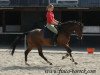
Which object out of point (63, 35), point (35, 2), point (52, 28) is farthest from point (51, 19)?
point (35, 2)

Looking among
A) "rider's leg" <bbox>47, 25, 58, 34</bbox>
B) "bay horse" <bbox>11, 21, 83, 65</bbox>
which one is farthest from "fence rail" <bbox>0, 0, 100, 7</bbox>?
"rider's leg" <bbox>47, 25, 58, 34</bbox>

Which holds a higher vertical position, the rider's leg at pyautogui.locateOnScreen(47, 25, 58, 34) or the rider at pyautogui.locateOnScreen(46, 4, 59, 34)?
the rider at pyautogui.locateOnScreen(46, 4, 59, 34)

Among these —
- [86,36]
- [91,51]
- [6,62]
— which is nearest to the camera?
[6,62]

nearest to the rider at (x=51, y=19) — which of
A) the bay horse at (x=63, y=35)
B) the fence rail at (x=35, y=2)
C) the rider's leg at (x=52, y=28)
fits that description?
the rider's leg at (x=52, y=28)

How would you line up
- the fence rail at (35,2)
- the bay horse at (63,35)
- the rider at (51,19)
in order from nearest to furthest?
the rider at (51,19) → the bay horse at (63,35) → the fence rail at (35,2)

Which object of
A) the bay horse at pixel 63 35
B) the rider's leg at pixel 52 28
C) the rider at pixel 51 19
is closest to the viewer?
the rider at pixel 51 19

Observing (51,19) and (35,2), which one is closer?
(51,19)

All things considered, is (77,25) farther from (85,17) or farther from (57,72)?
(85,17)

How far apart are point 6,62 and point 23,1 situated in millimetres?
10829

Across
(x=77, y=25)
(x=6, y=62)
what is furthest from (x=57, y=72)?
(x=6, y=62)

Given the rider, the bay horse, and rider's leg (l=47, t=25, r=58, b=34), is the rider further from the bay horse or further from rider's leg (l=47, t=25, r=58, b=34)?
the bay horse

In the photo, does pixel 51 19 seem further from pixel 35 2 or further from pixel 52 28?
pixel 35 2

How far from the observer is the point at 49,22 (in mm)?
12992

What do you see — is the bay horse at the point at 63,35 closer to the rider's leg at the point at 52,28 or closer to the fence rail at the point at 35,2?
the rider's leg at the point at 52,28
